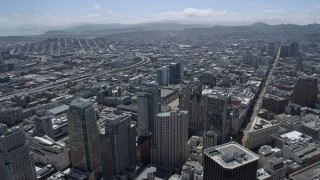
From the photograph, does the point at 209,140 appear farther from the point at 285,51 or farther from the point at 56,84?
the point at 285,51

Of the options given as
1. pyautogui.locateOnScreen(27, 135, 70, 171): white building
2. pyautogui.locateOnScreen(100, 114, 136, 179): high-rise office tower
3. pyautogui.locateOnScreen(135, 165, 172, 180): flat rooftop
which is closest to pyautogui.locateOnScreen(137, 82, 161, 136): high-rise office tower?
pyautogui.locateOnScreen(100, 114, 136, 179): high-rise office tower

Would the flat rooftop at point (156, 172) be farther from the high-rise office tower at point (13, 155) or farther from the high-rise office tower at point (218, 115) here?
the high-rise office tower at point (13, 155)

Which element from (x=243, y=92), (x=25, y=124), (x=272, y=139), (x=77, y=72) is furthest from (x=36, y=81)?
(x=272, y=139)

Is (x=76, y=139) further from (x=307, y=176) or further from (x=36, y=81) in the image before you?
(x=36, y=81)

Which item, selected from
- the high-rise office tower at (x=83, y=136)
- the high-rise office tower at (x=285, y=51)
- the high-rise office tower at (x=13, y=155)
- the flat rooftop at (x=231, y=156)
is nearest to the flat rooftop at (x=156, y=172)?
the high-rise office tower at (x=83, y=136)

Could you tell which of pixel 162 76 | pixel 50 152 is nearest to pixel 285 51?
pixel 162 76

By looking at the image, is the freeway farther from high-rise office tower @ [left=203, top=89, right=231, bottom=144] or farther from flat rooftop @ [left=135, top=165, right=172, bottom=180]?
high-rise office tower @ [left=203, top=89, right=231, bottom=144]
